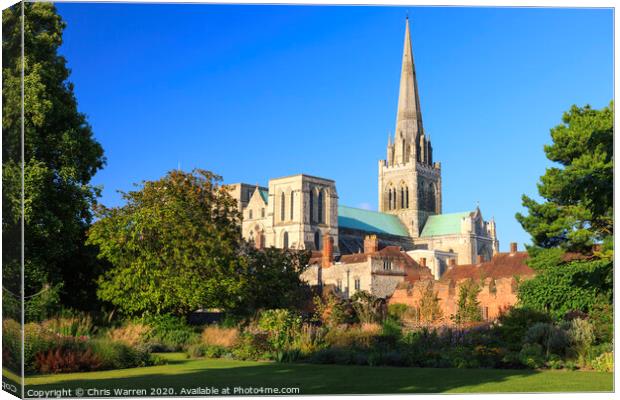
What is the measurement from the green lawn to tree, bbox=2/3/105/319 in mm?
3146

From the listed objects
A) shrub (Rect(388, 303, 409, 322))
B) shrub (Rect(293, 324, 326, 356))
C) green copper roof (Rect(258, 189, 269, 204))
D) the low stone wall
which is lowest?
shrub (Rect(293, 324, 326, 356))

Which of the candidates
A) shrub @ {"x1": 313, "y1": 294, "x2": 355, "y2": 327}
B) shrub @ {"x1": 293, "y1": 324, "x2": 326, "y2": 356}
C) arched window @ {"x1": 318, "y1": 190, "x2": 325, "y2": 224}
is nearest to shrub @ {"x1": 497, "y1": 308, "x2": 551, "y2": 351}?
shrub @ {"x1": 293, "y1": 324, "x2": 326, "y2": 356}

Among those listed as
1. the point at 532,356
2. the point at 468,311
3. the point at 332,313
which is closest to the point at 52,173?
the point at 332,313

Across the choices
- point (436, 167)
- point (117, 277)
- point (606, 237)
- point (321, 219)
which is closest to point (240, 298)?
point (117, 277)

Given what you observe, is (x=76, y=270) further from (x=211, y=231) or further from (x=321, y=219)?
(x=321, y=219)

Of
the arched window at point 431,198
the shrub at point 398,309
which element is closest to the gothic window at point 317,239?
the arched window at point 431,198

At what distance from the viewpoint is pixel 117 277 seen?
2270 centimetres

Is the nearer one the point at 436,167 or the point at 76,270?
the point at 76,270

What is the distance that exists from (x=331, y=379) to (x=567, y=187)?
5555mm

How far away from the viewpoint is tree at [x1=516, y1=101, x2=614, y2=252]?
656 inches

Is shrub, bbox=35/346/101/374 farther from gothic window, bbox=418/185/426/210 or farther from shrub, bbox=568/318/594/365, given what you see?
gothic window, bbox=418/185/426/210

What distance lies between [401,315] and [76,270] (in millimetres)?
16464

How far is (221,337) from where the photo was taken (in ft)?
68.9

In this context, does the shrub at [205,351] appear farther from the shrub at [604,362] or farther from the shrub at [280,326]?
the shrub at [604,362]
